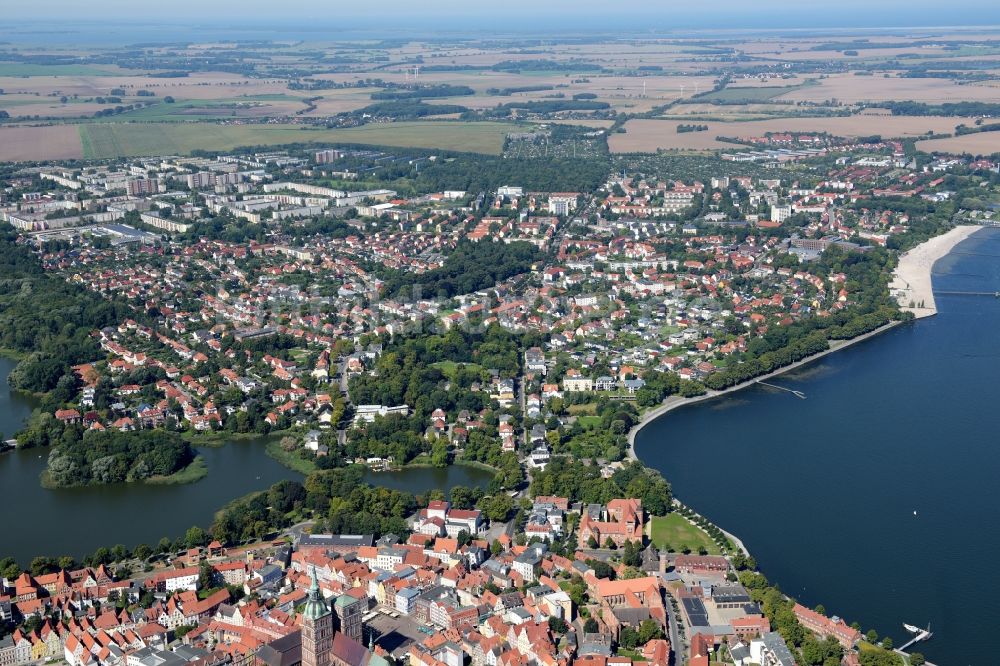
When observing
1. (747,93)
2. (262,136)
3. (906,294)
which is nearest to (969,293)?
(906,294)

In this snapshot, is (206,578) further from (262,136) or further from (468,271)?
(262,136)

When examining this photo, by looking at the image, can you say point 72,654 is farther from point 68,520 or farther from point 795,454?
point 795,454

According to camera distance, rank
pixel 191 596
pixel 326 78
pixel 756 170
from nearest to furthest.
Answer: pixel 191 596
pixel 756 170
pixel 326 78

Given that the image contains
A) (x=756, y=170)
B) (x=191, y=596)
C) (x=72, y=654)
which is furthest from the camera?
(x=756, y=170)

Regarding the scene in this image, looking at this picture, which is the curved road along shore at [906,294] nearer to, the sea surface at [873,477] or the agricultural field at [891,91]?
the sea surface at [873,477]

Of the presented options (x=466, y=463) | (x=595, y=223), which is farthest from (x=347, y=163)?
(x=466, y=463)

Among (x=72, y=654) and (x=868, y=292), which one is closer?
(x=72, y=654)

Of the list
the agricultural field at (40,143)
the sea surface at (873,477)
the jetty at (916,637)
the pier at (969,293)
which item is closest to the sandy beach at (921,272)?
the pier at (969,293)
